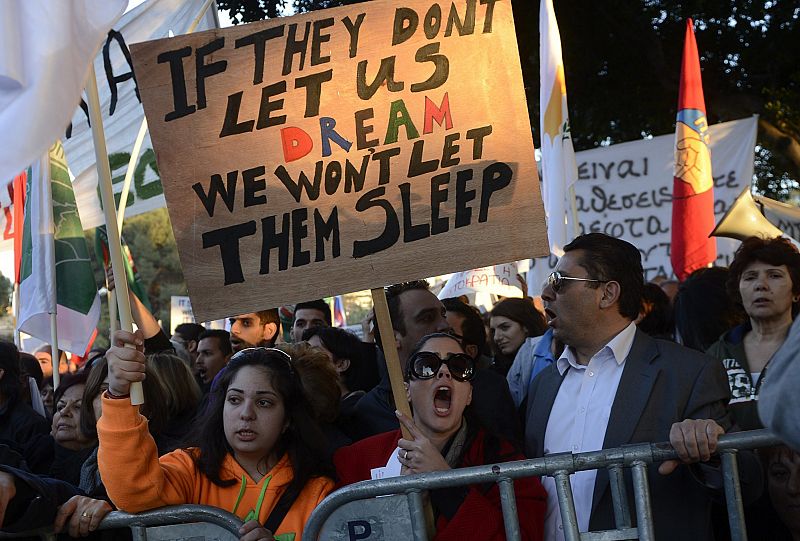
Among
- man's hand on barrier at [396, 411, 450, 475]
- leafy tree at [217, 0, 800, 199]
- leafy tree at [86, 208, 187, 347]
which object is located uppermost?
leafy tree at [86, 208, 187, 347]

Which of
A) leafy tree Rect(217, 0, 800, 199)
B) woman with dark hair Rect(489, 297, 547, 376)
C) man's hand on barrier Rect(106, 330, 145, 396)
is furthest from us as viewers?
leafy tree Rect(217, 0, 800, 199)

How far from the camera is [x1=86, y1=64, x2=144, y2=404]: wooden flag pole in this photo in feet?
10.6

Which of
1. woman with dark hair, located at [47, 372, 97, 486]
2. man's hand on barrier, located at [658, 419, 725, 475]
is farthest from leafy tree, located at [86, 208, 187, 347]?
man's hand on barrier, located at [658, 419, 725, 475]

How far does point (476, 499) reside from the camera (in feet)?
10.5

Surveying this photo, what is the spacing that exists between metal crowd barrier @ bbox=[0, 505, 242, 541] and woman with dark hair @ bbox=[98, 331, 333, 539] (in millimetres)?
44

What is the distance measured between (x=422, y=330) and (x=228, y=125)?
5.56 ft

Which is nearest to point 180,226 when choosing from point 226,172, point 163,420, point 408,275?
point 226,172

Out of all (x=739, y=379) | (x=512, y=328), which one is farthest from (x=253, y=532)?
(x=512, y=328)

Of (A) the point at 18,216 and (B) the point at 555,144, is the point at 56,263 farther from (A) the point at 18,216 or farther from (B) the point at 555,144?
(B) the point at 555,144

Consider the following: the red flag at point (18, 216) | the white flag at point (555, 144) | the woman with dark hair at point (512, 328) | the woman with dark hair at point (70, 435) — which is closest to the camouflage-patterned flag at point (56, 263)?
the red flag at point (18, 216)

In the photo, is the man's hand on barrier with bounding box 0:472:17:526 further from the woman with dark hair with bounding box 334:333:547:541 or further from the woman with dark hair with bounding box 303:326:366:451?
the woman with dark hair with bounding box 303:326:366:451

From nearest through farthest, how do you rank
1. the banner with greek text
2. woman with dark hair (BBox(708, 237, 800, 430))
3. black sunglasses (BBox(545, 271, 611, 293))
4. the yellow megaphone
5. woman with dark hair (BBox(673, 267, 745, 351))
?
1. black sunglasses (BBox(545, 271, 611, 293))
2. woman with dark hair (BBox(708, 237, 800, 430))
3. woman with dark hair (BBox(673, 267, 745, 351))
4. the yellow megaphone
5. the banner with greek text

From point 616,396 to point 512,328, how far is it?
3528 mm

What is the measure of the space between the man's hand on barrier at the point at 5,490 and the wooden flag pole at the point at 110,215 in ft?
1.55
